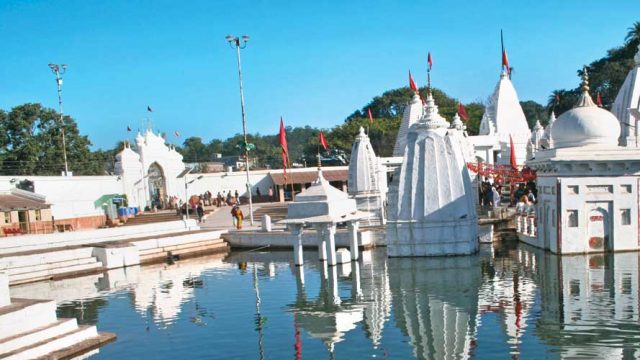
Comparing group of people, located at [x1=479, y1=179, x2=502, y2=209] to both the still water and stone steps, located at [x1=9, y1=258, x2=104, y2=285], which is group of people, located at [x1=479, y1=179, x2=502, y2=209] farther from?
stone steps, located at [x1=9, y1=258, x2=104, y2=285]

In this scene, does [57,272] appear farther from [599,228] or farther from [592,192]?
[599,228]

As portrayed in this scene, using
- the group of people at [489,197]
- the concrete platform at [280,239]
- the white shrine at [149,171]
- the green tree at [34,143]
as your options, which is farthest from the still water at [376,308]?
the green tree at [34,143]

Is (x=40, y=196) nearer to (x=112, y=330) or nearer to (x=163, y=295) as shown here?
(x=163, y=295)

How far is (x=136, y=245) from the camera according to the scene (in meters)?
25.1

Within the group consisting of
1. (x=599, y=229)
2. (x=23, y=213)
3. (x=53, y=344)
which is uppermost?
(x=23, y=213)

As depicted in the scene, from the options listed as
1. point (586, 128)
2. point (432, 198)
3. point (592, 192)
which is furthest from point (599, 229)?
point (432, 198)

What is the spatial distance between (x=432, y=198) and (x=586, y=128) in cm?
600

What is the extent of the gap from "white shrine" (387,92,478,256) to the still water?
60cm

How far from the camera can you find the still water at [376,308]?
465 inches

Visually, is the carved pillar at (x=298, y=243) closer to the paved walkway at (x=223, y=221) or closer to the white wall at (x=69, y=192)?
the paved walkway at (x=223, y=221)

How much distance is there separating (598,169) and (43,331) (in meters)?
17.3

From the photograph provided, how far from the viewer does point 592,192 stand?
1972 centimetres

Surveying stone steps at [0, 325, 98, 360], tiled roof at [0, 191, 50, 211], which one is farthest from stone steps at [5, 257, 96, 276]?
stone steps at [0, 325, 98, 360]

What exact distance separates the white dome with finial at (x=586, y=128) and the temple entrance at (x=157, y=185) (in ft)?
90.8
